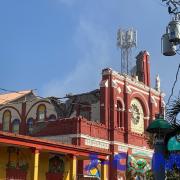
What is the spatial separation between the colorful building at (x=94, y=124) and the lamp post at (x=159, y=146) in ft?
48.9

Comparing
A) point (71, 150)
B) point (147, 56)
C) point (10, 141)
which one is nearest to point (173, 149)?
point (10, 141)

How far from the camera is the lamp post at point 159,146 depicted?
11172mm

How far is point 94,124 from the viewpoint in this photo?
1553 inches

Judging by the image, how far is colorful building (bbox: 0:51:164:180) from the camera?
2889 centimetres

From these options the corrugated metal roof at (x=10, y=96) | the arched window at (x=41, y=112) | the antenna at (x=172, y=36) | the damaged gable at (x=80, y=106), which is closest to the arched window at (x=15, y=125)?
the arched window at (x=41, y=112)

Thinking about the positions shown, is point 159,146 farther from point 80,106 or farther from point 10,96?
point 10,96

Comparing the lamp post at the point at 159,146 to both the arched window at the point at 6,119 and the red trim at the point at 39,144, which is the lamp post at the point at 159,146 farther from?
the arched window at the point at 6,119

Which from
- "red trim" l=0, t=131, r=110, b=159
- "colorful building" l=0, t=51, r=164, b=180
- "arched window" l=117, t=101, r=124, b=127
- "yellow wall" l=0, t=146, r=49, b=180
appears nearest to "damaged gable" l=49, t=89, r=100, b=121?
"colorful building" l=0, t=51, r=164, b=180

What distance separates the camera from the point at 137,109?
1858 inches

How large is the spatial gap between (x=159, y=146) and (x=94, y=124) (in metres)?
28.1

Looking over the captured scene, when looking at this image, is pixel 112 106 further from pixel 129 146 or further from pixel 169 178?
pixel 169 178

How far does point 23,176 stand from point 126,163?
16.7 m

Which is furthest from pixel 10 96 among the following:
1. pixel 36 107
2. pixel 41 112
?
pixel 41 112

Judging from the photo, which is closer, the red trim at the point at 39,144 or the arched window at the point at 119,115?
the red trim at the point at 39,144
